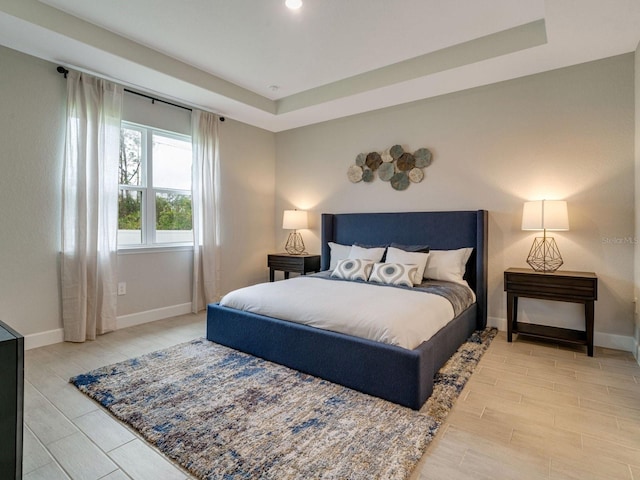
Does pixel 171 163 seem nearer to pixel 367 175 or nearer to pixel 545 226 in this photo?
pixel 367 175

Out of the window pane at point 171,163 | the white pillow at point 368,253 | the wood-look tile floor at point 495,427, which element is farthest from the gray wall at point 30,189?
the white pillow at point 368,253

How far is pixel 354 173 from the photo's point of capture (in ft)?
15.1

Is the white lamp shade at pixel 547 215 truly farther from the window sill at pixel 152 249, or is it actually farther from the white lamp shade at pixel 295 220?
the window sill at pixel 152 249

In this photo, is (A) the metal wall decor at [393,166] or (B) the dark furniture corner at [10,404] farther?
(A) the metal wall decor at [393,166]

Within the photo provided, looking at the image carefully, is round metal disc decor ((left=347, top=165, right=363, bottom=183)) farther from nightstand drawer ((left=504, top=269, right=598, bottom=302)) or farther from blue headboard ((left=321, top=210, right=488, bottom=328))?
nightstand drawer ((left=504, top=269, right=598, bottom=302))

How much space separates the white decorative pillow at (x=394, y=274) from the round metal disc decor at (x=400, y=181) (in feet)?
4.11

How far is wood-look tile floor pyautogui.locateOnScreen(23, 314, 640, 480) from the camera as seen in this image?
1.55m

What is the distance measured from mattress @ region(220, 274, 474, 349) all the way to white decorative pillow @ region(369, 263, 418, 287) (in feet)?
0.42

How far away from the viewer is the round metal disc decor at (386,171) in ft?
14.1

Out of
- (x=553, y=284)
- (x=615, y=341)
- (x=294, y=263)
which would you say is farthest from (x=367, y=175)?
(x=615, y=341)

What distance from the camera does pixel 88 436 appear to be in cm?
178

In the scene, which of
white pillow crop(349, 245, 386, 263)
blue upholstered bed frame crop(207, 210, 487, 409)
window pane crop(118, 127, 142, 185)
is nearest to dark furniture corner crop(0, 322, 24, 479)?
blue upholstered bed frame crop(207, 210, 487, 409)

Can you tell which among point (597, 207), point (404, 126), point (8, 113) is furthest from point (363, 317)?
point (8, 113)

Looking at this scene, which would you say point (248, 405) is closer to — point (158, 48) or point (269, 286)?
point (269, 286)
